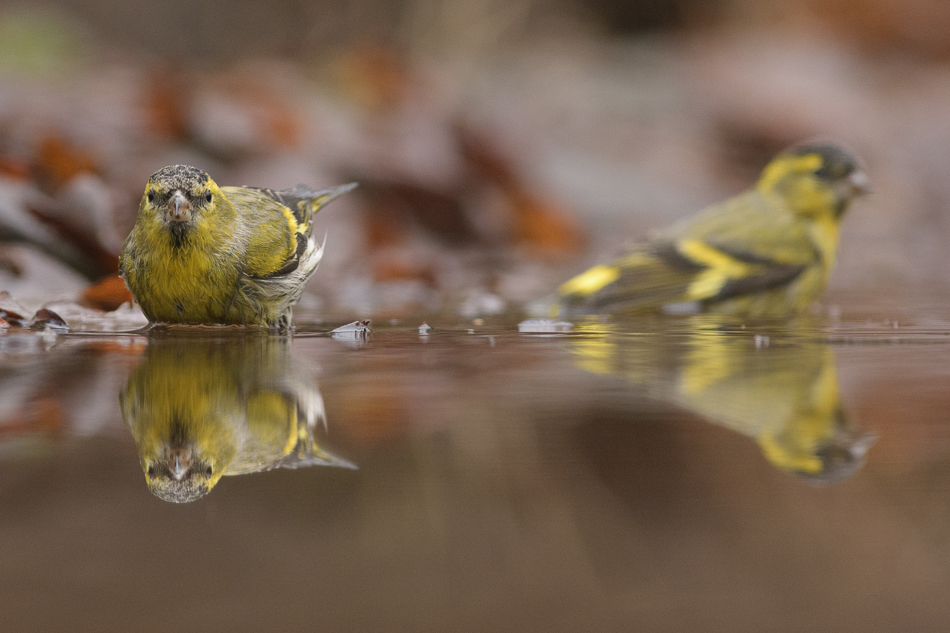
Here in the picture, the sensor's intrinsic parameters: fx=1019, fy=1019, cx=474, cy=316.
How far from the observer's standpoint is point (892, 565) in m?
0.84

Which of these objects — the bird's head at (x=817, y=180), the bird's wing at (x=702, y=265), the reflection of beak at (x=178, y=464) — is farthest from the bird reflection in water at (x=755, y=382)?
the bird's head at (x=817, y=180)

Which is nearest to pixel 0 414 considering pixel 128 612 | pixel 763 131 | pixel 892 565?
pixel 128 612

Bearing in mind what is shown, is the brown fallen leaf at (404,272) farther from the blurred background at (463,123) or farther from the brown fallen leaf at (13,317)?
the brown fallen leaf at (13,317)

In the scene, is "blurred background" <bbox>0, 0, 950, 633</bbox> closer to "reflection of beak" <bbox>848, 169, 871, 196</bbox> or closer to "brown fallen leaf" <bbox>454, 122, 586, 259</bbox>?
"brown fallen leaf" <bbox>454, 122, 586, 259</bbox>

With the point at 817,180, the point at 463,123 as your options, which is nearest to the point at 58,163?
the point at 463,123

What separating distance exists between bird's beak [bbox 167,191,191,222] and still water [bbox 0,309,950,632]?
839 mm

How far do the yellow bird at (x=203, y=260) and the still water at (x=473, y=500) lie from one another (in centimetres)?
79

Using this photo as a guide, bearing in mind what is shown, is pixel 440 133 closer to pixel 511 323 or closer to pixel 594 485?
pixel 511 323

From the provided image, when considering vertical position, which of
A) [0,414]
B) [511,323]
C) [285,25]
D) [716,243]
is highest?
[285,25]

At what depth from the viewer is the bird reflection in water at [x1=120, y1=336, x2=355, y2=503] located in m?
1.12

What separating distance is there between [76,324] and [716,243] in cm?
248

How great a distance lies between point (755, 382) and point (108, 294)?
2.31m

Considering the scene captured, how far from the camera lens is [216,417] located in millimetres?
1381

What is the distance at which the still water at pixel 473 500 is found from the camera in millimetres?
769
